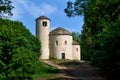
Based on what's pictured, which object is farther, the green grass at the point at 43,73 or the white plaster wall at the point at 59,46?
the white plaster wall at the point at 59,46

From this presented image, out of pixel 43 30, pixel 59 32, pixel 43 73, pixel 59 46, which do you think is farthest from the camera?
pixel 59 46

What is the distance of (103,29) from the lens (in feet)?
105

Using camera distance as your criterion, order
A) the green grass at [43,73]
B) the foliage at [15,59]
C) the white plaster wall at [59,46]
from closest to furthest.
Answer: the foliage at [15,59]
the green grass at [43,73]
the white plaster wall at [59,46]

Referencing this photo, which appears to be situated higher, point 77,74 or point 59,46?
point 59,46

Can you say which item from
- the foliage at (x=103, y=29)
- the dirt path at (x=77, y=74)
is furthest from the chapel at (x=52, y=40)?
the foliage at (x=103, y=29)

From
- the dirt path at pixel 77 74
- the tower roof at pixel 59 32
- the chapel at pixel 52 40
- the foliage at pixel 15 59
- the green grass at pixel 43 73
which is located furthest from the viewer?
the chapel at pixel 52 40

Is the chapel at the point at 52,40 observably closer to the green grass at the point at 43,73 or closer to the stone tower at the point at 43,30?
the stone tower at the point at 43,30

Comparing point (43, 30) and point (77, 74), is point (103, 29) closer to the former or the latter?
point (77, 74)

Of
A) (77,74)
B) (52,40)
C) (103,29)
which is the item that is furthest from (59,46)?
(103,29)

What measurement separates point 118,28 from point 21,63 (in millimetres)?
8417

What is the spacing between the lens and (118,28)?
2777 cm

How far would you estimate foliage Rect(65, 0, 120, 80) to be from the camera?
2808 cm

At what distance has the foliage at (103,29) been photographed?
28.1 meters

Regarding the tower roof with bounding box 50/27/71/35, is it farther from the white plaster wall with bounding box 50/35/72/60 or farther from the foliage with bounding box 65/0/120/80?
the foliage with bounding box 65/0/120/80
